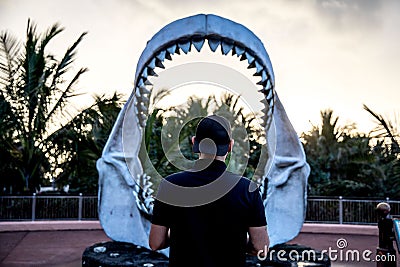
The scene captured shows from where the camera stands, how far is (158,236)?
186 centimetres

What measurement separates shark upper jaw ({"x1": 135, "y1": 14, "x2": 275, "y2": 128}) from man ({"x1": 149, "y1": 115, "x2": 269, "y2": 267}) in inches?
76.5

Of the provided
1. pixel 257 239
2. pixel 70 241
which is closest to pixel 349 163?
pixel 70 241

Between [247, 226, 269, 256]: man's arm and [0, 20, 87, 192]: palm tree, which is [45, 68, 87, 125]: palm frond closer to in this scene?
[0, 20, 87, 192]: palm tree

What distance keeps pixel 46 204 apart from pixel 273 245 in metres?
7.27

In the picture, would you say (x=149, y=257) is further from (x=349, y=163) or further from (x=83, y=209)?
(x=349, y=163)

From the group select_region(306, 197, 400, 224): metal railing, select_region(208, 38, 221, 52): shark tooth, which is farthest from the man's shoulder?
select_region(306, 197, 400, 224): metal railing

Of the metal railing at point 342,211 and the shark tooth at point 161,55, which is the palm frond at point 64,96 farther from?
the shark tooth at point 161,55

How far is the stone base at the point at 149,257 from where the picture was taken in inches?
166

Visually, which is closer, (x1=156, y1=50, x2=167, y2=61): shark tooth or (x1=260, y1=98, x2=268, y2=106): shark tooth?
(x1=156, y1=50, x2=167, y2=61): shark tooth

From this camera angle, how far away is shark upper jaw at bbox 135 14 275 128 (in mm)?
3678

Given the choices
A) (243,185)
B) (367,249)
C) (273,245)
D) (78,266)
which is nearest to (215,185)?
(243,185)

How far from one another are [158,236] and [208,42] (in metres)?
2.21

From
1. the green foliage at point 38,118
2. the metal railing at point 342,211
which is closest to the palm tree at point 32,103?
the green foliage at point 38,118

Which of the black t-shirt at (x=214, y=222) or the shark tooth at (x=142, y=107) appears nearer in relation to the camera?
the black t-shirt at (x=214, y=222)
